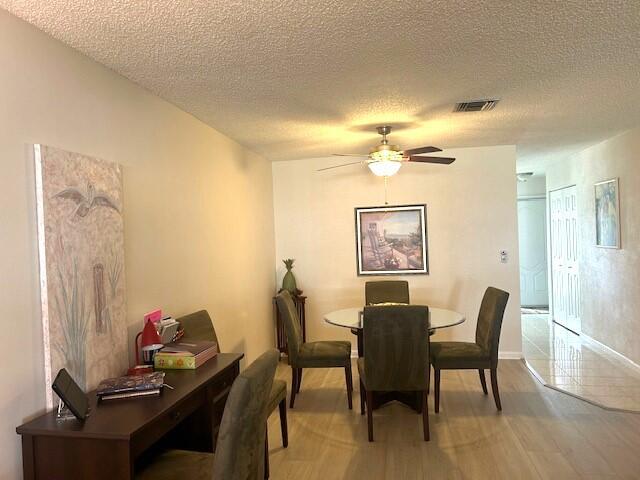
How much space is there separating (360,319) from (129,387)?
2.17 metres

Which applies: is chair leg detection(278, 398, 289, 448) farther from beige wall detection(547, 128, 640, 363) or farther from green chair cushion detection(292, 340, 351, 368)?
beige wall detection(547, 128, 640, 363)

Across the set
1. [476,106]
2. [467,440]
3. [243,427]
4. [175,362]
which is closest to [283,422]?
[175,362]

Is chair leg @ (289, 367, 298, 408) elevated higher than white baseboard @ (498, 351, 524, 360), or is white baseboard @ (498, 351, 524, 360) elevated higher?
chair leg @ (289, 367, 298, 408)

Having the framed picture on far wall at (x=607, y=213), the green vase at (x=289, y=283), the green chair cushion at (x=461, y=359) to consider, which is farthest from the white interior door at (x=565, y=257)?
the green vase at (x=289, y=283)

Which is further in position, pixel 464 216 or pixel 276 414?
pixel 464 216

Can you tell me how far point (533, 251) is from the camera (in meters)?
8.40

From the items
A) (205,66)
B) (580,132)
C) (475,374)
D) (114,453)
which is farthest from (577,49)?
(475,374)

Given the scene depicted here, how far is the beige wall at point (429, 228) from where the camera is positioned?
5059 millimetres

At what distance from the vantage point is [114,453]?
1.66 metres

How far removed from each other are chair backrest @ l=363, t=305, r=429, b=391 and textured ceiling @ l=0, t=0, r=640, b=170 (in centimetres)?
143

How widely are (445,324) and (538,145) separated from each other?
8.72 ft

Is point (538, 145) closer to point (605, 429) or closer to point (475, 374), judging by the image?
point (475, 374)

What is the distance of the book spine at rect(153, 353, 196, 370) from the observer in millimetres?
2422

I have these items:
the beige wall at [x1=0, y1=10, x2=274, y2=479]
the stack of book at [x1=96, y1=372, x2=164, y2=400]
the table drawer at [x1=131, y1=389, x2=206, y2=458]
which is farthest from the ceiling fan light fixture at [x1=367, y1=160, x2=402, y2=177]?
the stack of book at [x1=96, y1=372, x2=164, y2=400]
